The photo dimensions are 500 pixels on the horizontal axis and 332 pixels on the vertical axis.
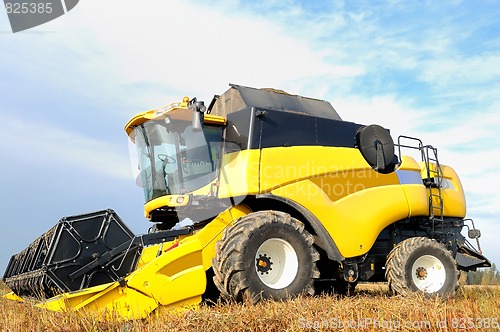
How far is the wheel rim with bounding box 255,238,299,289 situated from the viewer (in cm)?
532

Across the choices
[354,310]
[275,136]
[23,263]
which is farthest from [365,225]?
[23,263]

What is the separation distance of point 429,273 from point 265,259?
2908mm

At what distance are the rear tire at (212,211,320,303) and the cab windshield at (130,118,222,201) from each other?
1.03 meters

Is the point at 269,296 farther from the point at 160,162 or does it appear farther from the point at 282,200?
the point at 160,162

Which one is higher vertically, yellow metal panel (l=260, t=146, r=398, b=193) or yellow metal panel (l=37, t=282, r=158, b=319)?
yellow metal panel (l=260, t=146, r=398, b=193)

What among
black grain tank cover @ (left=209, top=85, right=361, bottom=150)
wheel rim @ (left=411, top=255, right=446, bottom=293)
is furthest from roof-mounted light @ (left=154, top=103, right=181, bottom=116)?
wheel rim @ (left=411, top=255, right=446, bottom=293)

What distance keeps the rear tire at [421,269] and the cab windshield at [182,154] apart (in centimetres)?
279

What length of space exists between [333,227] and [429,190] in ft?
8.04

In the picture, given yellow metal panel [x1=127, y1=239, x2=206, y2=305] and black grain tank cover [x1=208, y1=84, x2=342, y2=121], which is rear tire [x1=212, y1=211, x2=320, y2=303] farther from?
black grain tank cover [x1=208, y1=84, x2=342, y2=121]

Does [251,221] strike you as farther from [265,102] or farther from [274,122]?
[265,102]

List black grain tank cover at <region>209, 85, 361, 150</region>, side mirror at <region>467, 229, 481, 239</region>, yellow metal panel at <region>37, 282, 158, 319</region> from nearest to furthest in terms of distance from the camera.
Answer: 1. yellow metal panel at <region>37, 282, 158, 319</region>
2. black grain tank cover at <region>209, 85, 361, 150</region>
3. side mirror at <region>467, 229, 481, 239</region>

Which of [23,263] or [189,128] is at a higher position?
[189,128]

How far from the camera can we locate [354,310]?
14.7ft

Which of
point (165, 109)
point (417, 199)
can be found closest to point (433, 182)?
point (417, 199)
